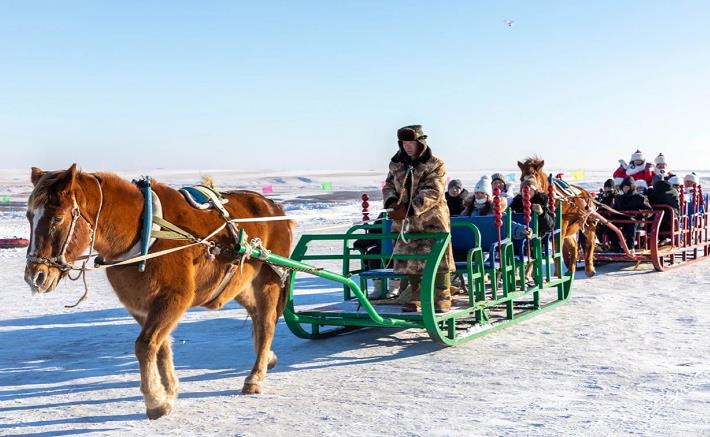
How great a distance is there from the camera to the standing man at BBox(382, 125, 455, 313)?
7332mm

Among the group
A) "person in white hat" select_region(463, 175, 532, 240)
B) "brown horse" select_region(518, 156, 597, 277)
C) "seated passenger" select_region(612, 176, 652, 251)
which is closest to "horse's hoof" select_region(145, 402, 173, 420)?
"person in white hat" select_region(463, 175, 532, 240)

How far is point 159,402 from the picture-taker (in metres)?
5.20

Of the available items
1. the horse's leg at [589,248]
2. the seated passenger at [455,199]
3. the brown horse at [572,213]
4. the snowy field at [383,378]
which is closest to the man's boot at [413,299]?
the snowy field at [383,378]

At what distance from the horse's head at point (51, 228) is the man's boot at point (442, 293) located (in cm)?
376

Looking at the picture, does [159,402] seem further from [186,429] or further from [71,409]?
[71,409]

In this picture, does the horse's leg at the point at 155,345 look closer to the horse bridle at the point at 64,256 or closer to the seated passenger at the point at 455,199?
the horse bridle at the point at 64,256

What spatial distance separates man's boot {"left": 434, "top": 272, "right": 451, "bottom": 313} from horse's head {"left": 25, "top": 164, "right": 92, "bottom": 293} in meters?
3.76

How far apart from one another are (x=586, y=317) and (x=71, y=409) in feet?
18.9

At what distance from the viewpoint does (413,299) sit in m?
7.79

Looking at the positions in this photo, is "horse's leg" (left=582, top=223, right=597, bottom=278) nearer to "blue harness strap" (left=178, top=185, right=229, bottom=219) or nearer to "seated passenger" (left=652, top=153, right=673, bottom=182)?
"seated passenger" (left=652, top=153, right=673, bottom=182)

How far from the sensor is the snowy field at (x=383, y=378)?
5.15 m

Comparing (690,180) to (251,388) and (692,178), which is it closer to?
(692,178)

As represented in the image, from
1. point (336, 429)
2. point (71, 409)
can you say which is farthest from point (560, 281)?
point (71, 409)

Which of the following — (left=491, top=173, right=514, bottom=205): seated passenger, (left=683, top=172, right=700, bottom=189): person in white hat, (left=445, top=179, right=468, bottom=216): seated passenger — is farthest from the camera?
(left=683, top=172, right=700, bottom=189): person in white hat
